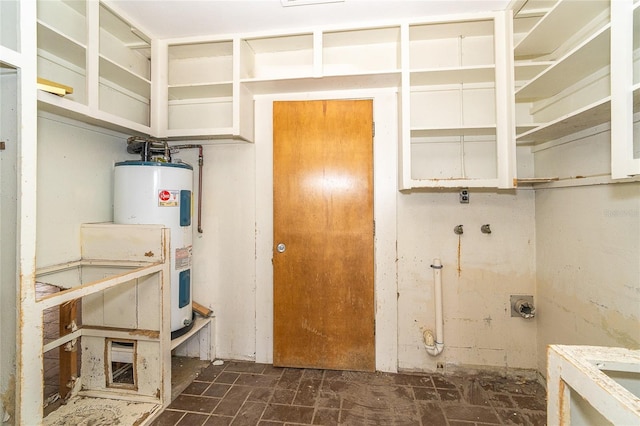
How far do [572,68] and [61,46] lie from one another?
2.94 meters

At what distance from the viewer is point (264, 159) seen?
2.35 m

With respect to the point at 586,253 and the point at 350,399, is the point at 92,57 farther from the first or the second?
the point at 586,253

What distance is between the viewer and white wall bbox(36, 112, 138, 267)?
5.39ft

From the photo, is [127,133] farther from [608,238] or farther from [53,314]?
[608,238]

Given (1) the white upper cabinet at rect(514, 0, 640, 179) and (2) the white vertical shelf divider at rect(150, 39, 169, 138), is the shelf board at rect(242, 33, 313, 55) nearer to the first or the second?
(2) the white vertical shelf divider at rect(150, 39, 169, 138)

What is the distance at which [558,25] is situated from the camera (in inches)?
65.2

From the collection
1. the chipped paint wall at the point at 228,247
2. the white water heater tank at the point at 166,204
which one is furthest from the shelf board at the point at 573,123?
the white water heater tank at the point at 166,204

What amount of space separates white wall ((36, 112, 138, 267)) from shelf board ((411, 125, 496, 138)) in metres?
2.26

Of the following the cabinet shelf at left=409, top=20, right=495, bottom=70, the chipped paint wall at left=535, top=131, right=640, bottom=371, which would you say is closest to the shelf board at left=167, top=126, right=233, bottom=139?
the cabinet shelf at left=409, top=20, right=495, bottom=70

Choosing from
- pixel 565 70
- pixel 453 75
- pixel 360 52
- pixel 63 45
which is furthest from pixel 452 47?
pixel 63 45

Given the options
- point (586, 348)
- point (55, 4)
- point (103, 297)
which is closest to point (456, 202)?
point (586, 348)

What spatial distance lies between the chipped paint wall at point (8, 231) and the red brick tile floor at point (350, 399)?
92 centimetres

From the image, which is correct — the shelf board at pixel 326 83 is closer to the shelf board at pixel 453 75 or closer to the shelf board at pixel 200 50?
the shelf board at pixel 453 75

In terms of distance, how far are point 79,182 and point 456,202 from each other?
2.71 metres
